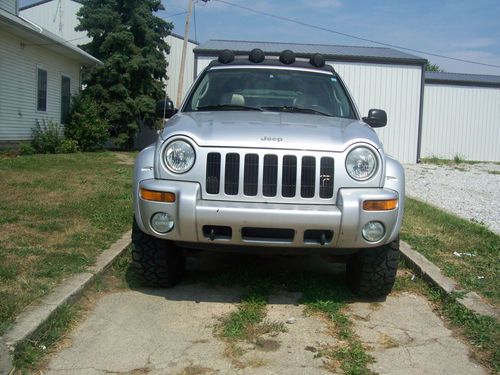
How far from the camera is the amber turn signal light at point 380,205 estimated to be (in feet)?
11.8

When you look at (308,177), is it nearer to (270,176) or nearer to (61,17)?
(270,176)

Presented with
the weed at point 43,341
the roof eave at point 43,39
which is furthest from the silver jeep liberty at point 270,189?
the roof eave at point 43,39

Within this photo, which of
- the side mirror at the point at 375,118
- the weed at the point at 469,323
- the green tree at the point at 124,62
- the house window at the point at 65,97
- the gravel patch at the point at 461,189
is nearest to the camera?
the weed at the point at 469,323

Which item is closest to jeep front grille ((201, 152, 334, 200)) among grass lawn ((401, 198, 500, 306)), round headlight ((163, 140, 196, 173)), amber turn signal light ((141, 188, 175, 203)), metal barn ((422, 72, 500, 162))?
round headlight ((163, 140, 196, 173))

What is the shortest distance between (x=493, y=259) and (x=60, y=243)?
4158mm

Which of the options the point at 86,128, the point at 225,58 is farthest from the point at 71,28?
the point at 225,58

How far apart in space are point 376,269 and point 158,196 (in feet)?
5.61

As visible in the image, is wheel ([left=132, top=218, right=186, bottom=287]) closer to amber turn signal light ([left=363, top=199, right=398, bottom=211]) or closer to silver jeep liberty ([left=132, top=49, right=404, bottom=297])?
silver jeep liberty ([left=132, top=49, right=404, bottom=297])

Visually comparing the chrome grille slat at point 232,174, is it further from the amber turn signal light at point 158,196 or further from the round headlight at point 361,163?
the round headlight at point 361,163

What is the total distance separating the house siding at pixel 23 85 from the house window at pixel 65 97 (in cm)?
42

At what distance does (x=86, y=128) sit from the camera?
17.8 metres

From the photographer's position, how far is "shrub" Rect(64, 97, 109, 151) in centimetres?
1778

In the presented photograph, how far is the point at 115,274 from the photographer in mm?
4672

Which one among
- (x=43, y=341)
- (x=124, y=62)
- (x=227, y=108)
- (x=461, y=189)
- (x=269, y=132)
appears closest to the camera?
(x=43, y=341)
